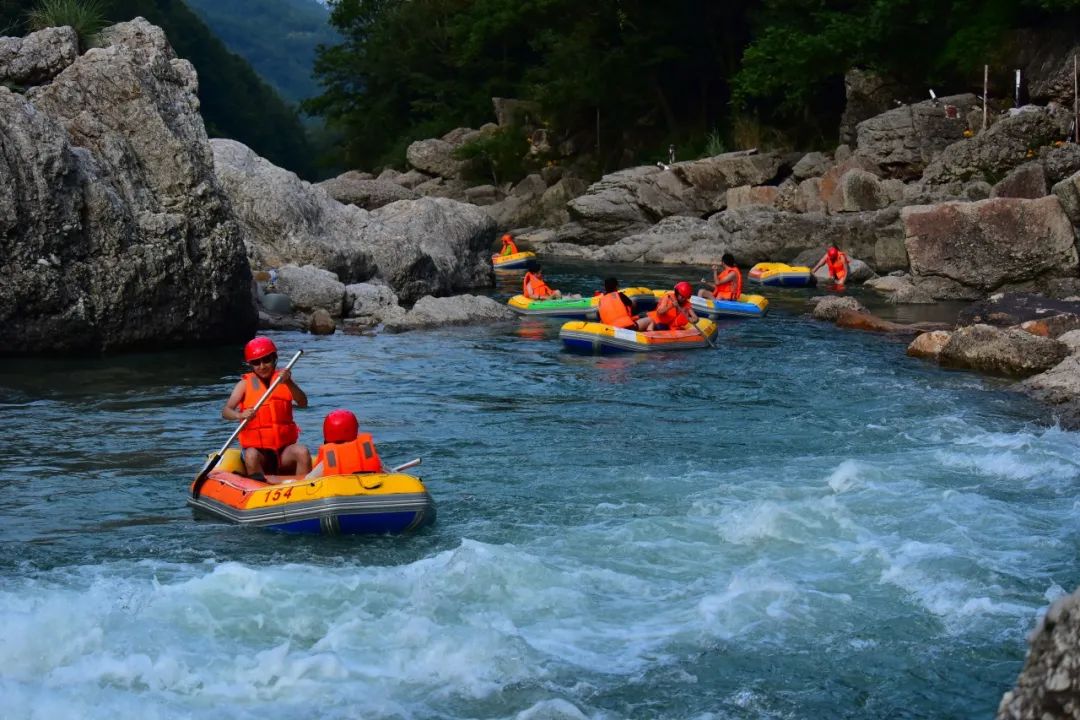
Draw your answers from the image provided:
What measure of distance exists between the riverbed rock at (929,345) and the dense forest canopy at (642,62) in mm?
15818

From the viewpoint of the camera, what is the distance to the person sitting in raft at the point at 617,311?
17.9 meters

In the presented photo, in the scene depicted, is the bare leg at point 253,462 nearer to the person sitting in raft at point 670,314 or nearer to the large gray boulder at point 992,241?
the person sitting in raft at point 670,314

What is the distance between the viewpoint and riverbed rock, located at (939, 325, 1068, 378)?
15.2 m

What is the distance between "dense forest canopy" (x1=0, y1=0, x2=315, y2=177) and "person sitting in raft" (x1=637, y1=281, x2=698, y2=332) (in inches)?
2029

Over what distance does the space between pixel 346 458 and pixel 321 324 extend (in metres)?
10.6

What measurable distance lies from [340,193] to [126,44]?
16211 millimetres

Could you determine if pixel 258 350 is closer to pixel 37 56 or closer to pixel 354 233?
pixel 37 56

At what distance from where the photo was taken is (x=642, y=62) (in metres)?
43.7

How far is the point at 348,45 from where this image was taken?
63.3 meters

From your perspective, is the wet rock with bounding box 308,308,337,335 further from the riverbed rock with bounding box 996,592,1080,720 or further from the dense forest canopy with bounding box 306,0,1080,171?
the dense forest canopy with bounding box 306,0,1080,171

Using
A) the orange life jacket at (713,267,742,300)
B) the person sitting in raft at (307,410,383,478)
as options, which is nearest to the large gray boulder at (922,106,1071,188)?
the orange life jacket at (713,267,742,300)

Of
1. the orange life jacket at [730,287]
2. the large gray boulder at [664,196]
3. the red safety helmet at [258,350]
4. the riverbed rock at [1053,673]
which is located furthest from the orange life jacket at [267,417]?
the large gray boulder at [664,196]

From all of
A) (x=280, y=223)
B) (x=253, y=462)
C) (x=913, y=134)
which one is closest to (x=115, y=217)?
(x=280, y=223)

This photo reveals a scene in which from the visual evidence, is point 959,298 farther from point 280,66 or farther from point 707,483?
point 280,66
